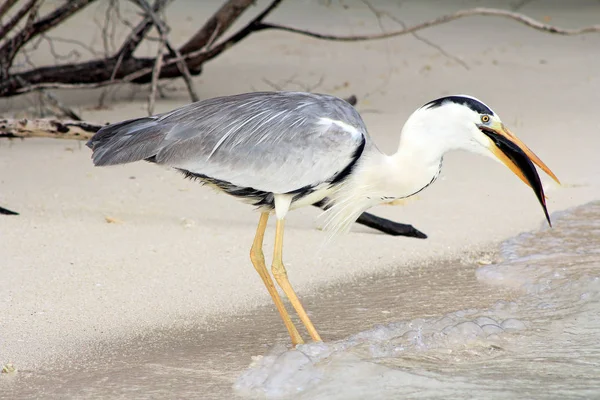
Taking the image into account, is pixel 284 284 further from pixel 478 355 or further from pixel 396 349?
pixel 478 355

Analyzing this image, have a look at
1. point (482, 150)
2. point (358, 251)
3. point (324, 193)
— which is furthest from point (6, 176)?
point (482, 150)

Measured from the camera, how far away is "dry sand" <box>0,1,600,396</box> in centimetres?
432

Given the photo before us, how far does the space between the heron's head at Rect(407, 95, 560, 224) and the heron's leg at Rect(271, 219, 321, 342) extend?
75 centimetres

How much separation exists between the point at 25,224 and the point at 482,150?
102 inches

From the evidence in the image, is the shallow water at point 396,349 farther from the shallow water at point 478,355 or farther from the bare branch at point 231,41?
the bare branch at point 231,41

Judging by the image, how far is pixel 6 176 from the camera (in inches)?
242

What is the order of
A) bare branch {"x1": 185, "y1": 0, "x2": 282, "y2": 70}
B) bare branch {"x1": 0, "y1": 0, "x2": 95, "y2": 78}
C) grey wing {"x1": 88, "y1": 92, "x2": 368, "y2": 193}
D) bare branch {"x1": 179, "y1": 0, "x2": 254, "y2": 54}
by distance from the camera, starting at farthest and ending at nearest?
bare branch {"x1": 179, "y1": 0, "x2": 254, "y2": 54} < bare branch {"x1": 185, "y1": 0, "x2": 282, "y2": 70} < bare branch {"x1": 0, "y1": 0, "x2": 95, "y2": 78} < grey wing {"x1": 88, "y1": 92, "x2": 368, "y2": 193}

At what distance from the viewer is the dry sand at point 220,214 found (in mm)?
4324

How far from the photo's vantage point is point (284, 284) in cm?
418

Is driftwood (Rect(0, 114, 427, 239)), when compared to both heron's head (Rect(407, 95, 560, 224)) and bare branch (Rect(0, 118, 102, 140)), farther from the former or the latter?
heron's head (Rect(407, 95, 560, 224))

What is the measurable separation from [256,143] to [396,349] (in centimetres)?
102

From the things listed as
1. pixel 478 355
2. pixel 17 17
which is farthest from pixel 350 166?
pixel 17 17

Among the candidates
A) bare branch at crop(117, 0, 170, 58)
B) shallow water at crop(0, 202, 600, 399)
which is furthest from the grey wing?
bare branch at crop(117, 0, 170, 58)

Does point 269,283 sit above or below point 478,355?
above
